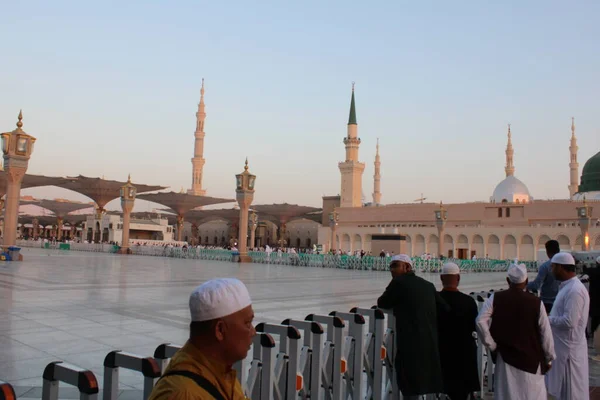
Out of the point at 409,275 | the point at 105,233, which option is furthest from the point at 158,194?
the point at 409,275

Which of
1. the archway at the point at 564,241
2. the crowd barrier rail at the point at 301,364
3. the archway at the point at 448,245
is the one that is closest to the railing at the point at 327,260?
the archway at the point at 564,241

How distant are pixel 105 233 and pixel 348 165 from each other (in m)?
28.9

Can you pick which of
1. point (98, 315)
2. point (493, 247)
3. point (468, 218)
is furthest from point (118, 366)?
point (468, 218)

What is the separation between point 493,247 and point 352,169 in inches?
803

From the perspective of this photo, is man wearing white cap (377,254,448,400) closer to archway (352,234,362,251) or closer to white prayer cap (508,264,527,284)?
white prayer cap (508,264,527,284)

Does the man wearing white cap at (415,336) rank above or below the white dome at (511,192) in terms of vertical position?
below

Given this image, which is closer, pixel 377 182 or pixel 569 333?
pixel 569 333

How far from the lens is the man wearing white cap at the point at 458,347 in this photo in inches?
151

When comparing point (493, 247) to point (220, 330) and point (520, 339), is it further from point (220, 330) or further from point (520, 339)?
point (220, 330)

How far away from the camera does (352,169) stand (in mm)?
63000

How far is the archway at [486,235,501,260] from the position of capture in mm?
47744

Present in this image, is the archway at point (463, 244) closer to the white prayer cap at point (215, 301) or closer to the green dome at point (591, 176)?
the green dome at point (591, 176)

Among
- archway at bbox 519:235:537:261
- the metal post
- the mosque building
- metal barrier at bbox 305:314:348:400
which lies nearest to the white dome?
the mosque building

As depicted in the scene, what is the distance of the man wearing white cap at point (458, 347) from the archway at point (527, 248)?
45.6 metres
